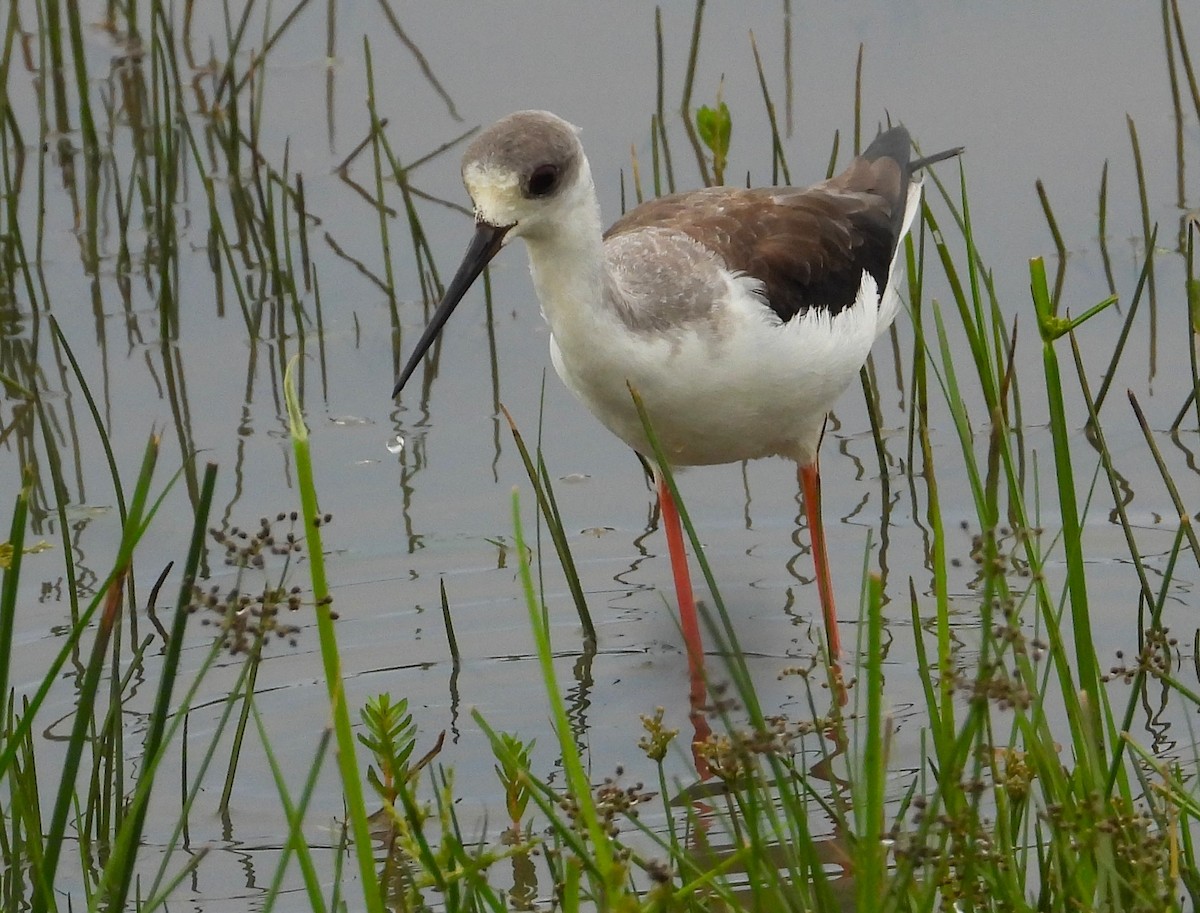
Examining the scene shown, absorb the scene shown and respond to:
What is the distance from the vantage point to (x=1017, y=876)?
8.43ft

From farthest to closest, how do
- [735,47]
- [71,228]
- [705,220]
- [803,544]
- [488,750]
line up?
[735,47]
[71,228]
[803,544]
[705,220]
[488,750]

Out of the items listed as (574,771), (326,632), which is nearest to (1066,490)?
(574,771)

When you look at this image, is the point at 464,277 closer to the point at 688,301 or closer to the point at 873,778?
the point at 688,301

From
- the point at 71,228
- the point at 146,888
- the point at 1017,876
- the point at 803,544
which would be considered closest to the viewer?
the point at 1017,876

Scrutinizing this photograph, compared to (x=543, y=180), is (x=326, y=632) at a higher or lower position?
lower

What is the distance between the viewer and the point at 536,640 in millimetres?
1939

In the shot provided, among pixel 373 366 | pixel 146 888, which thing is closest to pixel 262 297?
pixel 373 366

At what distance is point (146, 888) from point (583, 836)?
5.77 ft

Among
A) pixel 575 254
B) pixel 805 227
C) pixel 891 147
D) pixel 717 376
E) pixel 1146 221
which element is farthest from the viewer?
pixel 1146 221

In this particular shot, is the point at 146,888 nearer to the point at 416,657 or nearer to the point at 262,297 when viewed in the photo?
the point at 416,657

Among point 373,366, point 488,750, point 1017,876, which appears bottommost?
point 1017,876

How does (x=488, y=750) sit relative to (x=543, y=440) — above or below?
below

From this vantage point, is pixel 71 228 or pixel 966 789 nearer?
pixel 966 789

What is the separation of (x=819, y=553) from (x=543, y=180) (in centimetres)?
143
